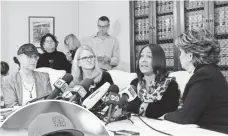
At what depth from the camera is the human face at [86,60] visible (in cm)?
231

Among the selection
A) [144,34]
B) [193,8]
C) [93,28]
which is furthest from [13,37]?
[193,8]

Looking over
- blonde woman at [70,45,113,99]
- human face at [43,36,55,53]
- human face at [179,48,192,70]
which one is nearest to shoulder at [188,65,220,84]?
human face at [179,48,192,70]

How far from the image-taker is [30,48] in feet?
Result: 7.13

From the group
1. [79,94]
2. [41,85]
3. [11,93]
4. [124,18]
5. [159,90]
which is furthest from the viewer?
[124,18]

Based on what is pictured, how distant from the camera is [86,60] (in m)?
2.32

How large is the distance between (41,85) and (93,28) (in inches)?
135

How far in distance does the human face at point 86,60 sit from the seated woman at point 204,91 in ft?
2.86

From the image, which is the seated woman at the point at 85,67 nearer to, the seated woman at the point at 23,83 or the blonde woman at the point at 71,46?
the seated woman at the point at 23,83

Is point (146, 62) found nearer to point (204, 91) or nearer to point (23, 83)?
point (204, 91)

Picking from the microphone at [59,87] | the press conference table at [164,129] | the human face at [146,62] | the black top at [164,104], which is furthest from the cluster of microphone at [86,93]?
the human face at [146,62]

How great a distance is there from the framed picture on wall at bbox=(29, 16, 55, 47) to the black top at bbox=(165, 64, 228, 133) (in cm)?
442

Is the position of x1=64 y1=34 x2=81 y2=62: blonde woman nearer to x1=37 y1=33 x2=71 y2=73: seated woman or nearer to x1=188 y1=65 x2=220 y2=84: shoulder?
x1=37 y1=33 x2=71 y2=73: seated woman

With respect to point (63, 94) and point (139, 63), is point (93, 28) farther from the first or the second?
point (63, 94)

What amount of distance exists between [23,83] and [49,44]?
5.55 ft
